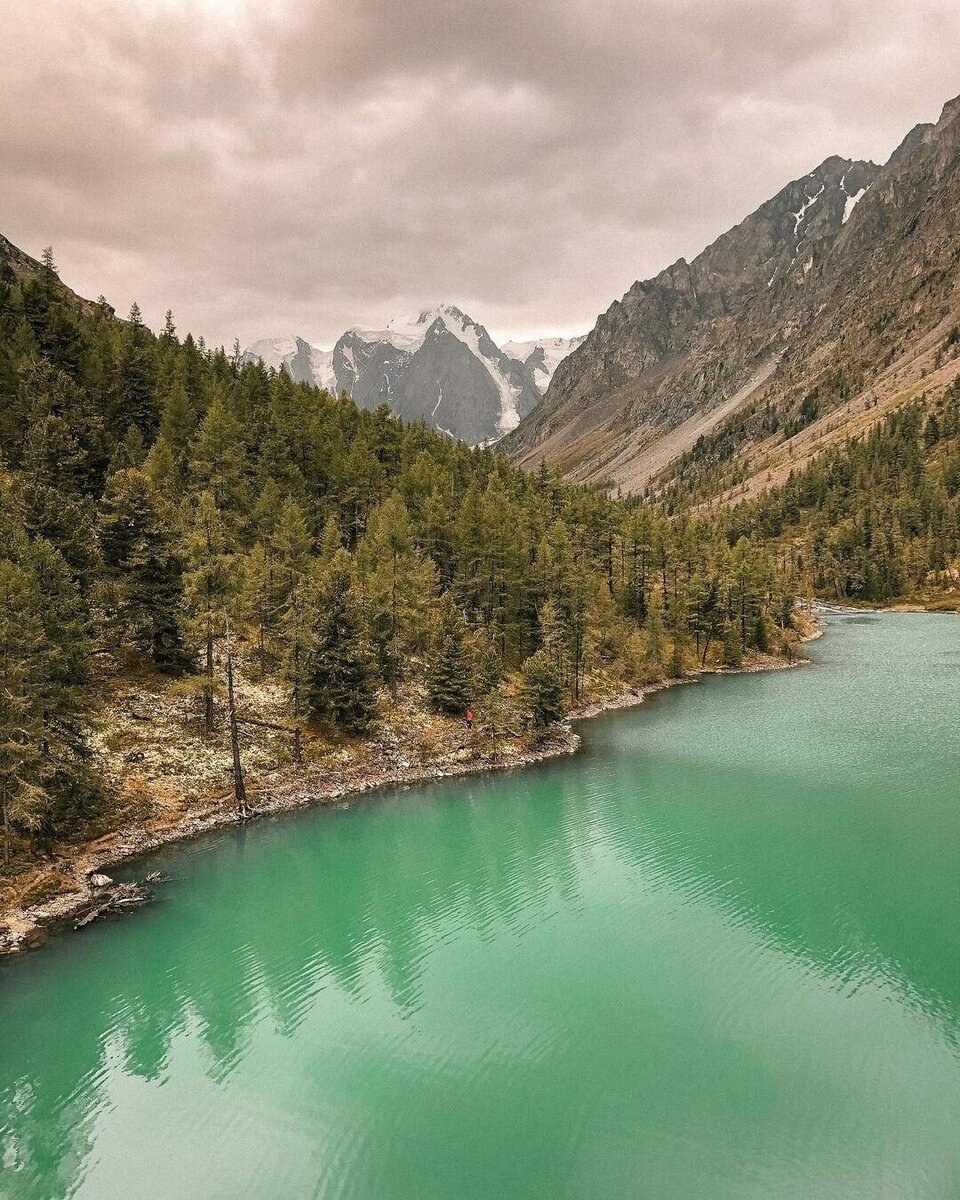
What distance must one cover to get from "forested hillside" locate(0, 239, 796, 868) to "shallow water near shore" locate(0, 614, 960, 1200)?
1151cm

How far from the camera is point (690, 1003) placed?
85.8ft

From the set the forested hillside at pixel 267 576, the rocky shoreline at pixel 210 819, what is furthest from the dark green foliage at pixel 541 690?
the rocky shoreline at pixel 210 819

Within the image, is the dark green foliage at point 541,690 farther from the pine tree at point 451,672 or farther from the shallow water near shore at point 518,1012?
the shallow water near shore at point 518,1012

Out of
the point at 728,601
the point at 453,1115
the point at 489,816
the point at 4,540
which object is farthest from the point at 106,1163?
the point at 728,601

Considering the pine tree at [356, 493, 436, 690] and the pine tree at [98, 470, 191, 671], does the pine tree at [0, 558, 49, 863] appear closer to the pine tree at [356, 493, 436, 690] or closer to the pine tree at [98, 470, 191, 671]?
the pine tree at [98, 470, 191, 671]

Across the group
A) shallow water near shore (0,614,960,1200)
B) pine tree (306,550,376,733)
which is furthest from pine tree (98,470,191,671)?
shallow water near shore (0,614,960,1200)

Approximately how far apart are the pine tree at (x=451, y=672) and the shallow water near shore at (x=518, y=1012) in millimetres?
Answer: 16240

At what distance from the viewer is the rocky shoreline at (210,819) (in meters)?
33.0

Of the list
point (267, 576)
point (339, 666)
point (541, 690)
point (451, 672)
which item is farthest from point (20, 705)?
point (541, 690)

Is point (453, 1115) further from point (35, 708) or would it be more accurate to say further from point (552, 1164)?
point (35, 708)

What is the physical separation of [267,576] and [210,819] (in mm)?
25651

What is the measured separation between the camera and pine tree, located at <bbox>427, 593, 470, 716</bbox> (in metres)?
64.8

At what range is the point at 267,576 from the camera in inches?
2564

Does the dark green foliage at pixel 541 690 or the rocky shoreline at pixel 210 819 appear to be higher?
the dark green foliage at pixel 541 690
